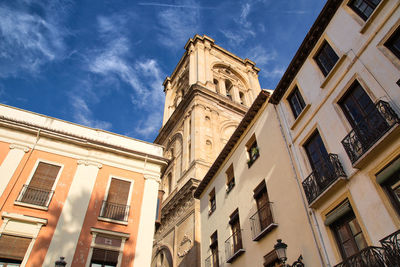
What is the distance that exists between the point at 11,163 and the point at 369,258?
12436 millimetres

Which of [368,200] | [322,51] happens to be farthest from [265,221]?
[322,51]

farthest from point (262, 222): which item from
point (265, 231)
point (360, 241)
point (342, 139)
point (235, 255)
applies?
point (342, 139)

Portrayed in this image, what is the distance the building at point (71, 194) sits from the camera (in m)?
10.4

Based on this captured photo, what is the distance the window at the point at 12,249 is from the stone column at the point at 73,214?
30.3 inches

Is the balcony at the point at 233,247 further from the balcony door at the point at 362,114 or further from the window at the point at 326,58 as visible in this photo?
the window at the point at 326,58

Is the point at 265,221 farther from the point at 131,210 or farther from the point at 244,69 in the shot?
the point at 244,69

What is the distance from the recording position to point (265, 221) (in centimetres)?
1084

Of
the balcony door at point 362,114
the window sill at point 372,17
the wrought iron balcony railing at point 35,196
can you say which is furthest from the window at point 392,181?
the wrought iron balcony railing at point 35,196

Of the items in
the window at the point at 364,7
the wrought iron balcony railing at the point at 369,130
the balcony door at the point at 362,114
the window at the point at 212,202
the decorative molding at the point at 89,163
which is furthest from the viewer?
the window at the point at 212,202

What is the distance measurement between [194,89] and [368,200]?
25.1 metres

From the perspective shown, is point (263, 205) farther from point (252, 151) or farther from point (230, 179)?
point (230, 179)

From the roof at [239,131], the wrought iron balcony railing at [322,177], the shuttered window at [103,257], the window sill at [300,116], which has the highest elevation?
the roof at [239,131]

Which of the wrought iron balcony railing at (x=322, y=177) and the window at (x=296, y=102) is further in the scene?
the window at (x=296, y=102)

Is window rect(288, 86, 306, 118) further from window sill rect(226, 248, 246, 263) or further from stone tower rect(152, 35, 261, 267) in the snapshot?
stone tower rect(152, 35, 261, 267)
